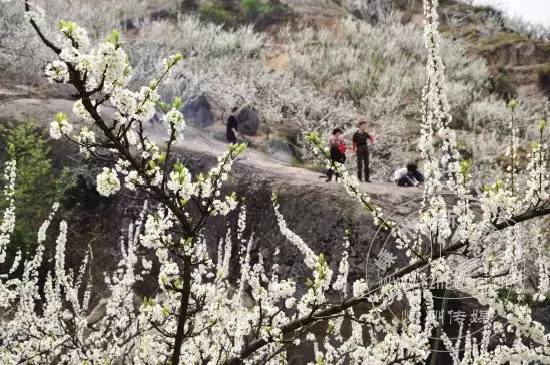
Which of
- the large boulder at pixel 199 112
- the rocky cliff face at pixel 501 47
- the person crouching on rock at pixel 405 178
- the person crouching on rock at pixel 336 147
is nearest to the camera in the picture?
the person crouching on rock at pixel 336 147

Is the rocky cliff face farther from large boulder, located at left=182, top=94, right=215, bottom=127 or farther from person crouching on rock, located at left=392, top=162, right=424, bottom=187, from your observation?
large boulder, located at left=182, top=94, right=215, bottom=127

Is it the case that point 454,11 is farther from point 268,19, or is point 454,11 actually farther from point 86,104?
point 86,104

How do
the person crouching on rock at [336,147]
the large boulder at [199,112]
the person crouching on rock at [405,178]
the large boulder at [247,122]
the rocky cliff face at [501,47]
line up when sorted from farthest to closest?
the rocky cliff face at [501,47]
the large boulder at [247,122]
the large boulder at [199,112]
the person crouching on rock at [405,178]
the person crouching on rock at [336,147]

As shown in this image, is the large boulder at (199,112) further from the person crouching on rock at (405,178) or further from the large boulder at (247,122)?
the person crouching on rock at (405,178)

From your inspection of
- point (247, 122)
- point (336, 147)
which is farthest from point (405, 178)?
point (247, 122)

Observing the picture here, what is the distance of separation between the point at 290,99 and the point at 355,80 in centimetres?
337

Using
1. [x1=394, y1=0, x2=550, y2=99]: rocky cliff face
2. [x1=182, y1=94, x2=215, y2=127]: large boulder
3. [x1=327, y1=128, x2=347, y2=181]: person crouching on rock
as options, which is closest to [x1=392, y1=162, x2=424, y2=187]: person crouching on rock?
[x1=327, y1=128, x2=347, y2=181]: person crouching on rock

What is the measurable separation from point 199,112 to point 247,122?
140 cm

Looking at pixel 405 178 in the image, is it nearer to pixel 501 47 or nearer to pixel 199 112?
pixel 199 112

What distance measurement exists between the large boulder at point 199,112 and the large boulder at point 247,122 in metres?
0.80

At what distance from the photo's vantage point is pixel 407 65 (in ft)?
63.5

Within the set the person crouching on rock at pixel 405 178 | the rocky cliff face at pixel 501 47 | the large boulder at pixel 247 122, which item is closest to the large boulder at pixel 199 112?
the large boulder at pixel 247 122

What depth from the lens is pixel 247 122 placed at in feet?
47.6

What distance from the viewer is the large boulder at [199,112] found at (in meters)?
14.2
